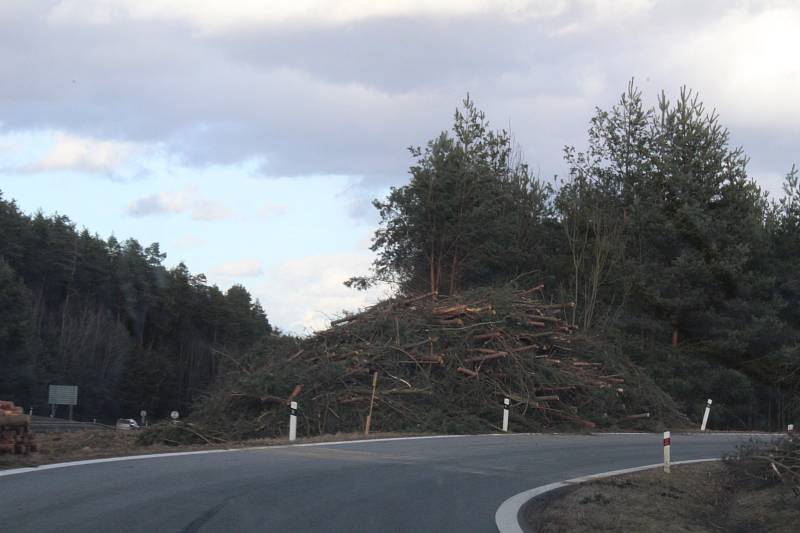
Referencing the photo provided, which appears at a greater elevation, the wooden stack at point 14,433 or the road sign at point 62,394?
the wooden stack at point 14,433

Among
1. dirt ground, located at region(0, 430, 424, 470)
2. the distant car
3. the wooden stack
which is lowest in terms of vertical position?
the distant car

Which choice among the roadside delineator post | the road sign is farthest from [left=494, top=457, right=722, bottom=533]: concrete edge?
the road sign

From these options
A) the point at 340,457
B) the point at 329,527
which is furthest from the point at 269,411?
the point at 329,527

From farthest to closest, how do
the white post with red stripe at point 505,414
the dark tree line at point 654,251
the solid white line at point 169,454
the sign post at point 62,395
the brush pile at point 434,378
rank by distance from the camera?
the sign post at point 62,395 < the dark tree line at point 654,251 < the white post with red stripe at point 505,414 < the brush pile at point 434,378 < the solid white line at point 169,454

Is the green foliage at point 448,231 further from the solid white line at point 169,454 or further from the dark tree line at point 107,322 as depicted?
the dark tree line at point 107,322

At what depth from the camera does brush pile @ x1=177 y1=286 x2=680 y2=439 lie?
22156 millimetres

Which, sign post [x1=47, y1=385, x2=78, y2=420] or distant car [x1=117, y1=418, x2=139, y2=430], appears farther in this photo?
A: sign post [x1=47, y1=385, x2=78, y2=420]

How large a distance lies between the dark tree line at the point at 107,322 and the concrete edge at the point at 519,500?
58.8m

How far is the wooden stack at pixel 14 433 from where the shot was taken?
12461 millimetres

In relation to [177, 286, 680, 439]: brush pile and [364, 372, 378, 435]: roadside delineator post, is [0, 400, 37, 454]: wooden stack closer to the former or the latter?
[177, 286, 680, 439]: brush pile

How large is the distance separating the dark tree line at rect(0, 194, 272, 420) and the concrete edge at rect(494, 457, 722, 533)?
58768mm

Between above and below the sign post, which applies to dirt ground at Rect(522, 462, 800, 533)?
above

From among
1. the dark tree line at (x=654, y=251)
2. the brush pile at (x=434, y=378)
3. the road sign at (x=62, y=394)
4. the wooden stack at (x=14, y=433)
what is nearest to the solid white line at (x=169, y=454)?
the wooden stack at (x=14, y=433)

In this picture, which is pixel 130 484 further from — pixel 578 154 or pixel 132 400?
pixel 132 400
